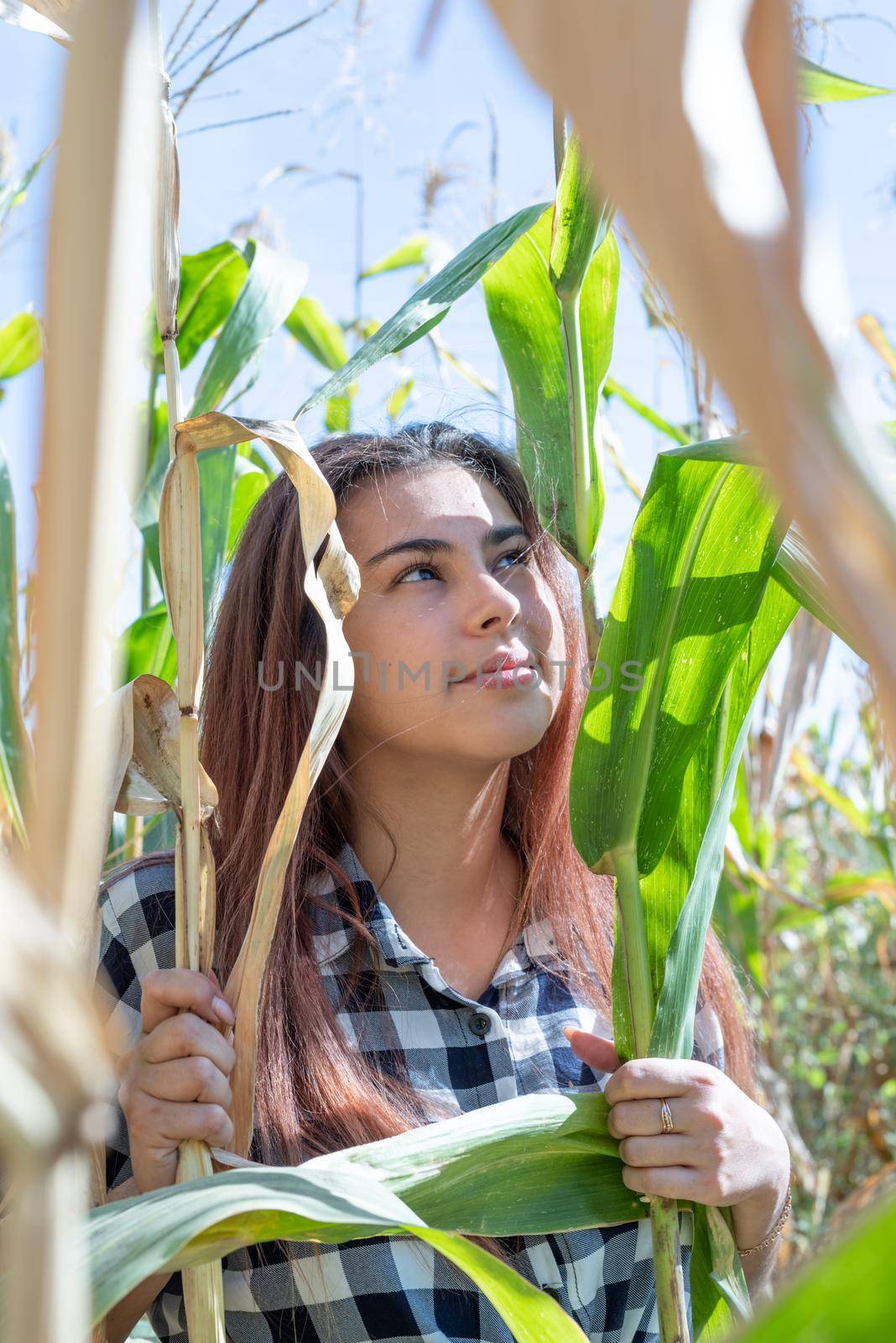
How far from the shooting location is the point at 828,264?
0.12 metres

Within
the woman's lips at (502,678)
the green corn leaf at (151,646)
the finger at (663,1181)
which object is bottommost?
the finger at (663,1181)

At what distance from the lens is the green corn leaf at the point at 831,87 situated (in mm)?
604

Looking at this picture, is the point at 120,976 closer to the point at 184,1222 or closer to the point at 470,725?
the point at 470,725

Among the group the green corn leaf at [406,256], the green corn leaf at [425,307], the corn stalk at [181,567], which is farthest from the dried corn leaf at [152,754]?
the green corn leaf at [406,256]

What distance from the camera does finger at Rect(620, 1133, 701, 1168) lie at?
0.57m

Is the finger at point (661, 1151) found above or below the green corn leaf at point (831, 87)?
below

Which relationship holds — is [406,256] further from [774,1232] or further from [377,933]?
[774,1232]

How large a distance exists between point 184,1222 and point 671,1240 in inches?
13.8

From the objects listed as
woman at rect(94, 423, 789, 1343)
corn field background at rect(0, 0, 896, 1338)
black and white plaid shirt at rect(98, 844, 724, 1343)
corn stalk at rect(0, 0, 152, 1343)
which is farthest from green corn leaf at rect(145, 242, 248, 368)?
corn stalk at rect(0, 0, 152, 1343)

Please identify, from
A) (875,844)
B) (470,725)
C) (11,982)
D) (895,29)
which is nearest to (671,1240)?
(470,725)

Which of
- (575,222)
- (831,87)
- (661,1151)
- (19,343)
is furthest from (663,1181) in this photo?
(19,343)

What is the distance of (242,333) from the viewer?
899 millimetres

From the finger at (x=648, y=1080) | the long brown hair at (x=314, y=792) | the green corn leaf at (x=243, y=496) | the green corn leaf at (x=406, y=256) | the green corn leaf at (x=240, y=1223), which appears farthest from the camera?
the green corn leaf at (x=406, y=256)

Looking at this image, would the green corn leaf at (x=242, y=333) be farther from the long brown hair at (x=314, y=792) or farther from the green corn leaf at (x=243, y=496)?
the green corn leaf at (x=243, y=496)
